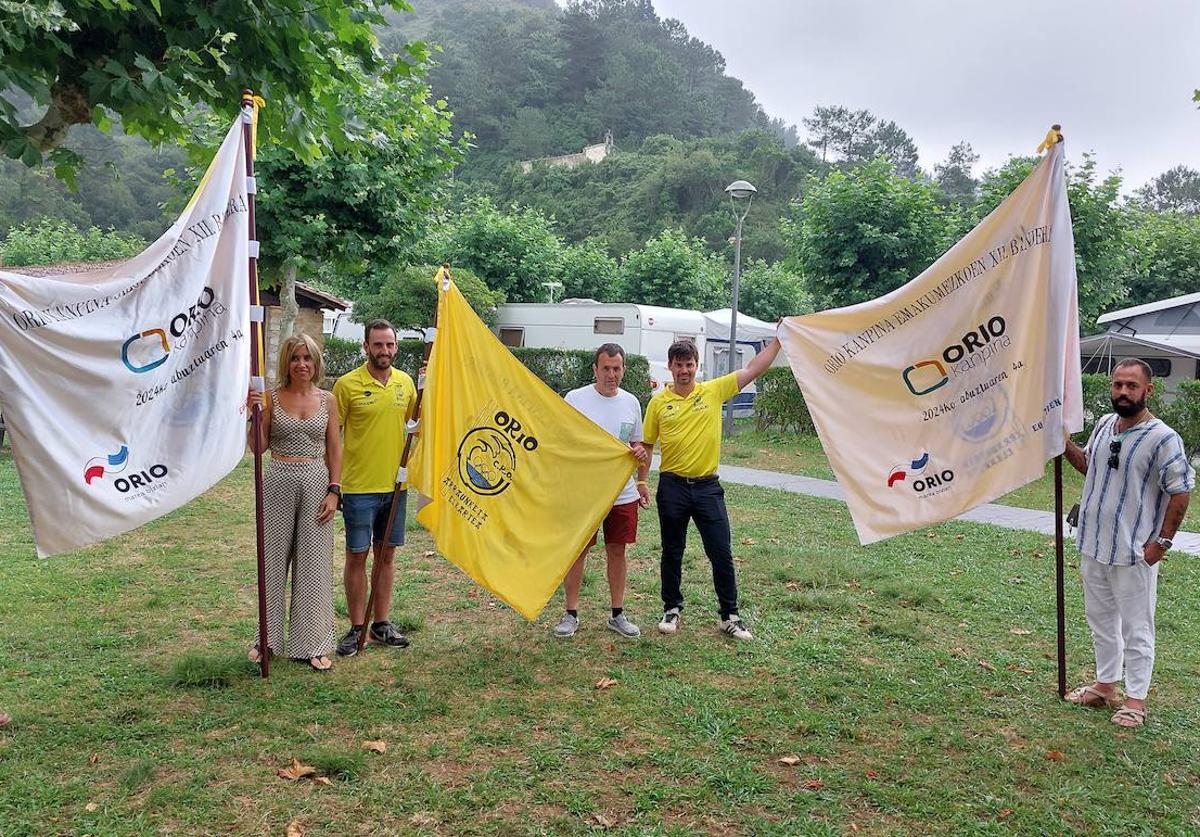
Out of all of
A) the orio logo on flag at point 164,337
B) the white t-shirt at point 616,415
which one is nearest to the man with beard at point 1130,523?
the white t-shirt at point 616,415

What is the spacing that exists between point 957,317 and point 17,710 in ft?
17.4

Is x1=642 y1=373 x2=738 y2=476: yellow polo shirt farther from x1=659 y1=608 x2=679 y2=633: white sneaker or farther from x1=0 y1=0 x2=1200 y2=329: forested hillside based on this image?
x1=0 y1=0 x2=1200 y2=329: forested hillside

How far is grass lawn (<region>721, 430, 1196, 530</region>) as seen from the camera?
447 inches

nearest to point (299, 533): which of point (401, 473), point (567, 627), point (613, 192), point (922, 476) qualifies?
point (401, 473)

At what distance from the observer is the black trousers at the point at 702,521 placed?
5.25 m

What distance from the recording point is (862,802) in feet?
11.6

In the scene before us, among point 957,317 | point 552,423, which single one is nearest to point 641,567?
point 552,423

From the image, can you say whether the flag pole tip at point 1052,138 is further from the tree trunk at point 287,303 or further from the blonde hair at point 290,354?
the tree trunk at point 287,303

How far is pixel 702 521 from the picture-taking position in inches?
207

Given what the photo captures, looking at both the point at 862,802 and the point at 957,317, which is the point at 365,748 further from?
the point at 957,317

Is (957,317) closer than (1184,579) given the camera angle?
Yes

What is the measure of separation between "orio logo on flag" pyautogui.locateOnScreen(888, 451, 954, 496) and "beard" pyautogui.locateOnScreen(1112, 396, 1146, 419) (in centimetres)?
87

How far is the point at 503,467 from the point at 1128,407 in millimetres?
3416

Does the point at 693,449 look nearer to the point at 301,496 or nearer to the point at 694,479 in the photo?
the point at 694,479
